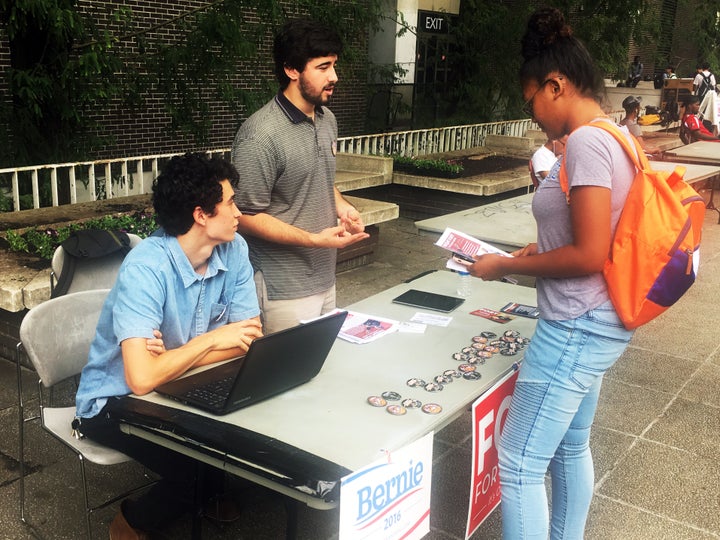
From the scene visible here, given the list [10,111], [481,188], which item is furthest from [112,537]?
[481,188]

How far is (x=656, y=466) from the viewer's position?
12.4 feet

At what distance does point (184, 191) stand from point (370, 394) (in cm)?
92

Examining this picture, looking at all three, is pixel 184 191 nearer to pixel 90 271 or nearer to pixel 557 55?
pixel 557 55

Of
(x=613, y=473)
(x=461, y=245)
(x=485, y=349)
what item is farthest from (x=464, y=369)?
(x=613, y=473)

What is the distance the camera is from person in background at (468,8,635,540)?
208 cm

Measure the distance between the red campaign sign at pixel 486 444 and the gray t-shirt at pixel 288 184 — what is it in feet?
3.34

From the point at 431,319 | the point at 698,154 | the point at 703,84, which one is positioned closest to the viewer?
the point at 431,319

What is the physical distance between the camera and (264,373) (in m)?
2.25

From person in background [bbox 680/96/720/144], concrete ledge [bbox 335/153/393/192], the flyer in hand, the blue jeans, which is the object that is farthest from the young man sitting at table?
person in background [bbox 680/96/720/144]

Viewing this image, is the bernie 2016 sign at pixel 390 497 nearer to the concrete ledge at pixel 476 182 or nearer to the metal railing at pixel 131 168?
the metal railing at pixel 131 168

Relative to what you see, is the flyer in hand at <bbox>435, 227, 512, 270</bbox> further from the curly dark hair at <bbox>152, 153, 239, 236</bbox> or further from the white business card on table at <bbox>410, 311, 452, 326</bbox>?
the curly dark hair at <bbox>152, 153, 239, 236</bbox>

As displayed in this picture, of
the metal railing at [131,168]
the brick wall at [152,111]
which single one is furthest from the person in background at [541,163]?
the brick wall at [152,111]

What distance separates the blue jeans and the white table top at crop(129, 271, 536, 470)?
209mm

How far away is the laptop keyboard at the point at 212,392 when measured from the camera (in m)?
2.26
